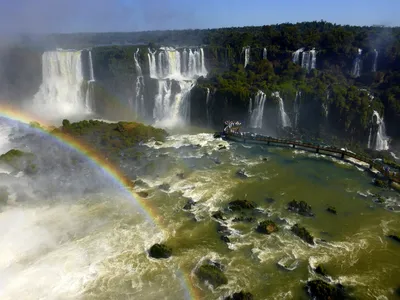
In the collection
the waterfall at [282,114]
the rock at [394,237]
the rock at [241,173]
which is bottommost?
the rock at [394,237]

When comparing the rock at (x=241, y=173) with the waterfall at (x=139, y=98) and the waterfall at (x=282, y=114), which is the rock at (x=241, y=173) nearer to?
the waterfall at (x=282, y=114)

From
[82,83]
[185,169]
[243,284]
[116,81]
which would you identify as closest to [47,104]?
[82,83]

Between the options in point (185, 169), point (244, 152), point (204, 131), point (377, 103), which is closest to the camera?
point (185, 169)

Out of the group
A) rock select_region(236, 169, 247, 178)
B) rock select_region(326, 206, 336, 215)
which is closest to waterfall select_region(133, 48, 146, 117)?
rock select_region(236, 169, 247, 178)

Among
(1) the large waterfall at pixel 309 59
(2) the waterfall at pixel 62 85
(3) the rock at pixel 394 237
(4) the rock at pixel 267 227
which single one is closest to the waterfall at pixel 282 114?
(1) the large waterfall at pixel 309 59

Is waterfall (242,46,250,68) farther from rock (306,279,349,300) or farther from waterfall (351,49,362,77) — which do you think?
rock (306,279,349,300)

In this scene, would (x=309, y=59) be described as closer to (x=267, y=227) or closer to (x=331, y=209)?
(x=331, y=209)

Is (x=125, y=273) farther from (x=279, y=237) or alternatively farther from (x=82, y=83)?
(x=82, y=83)
